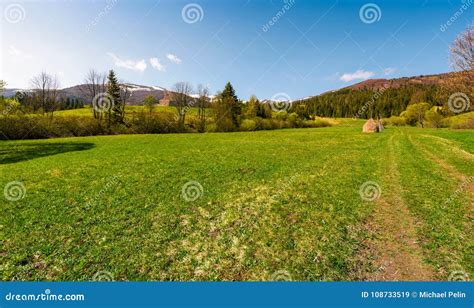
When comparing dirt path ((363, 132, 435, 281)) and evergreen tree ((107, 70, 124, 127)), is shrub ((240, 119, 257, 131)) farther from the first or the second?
dirt path ((363, 132, 435, 281))

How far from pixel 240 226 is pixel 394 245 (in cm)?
486

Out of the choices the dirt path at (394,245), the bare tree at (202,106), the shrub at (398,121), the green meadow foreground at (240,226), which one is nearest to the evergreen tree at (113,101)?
the bare tree at (202,106)

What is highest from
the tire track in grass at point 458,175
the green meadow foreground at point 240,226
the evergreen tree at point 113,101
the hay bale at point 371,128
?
the evergreen tree at point 113,101

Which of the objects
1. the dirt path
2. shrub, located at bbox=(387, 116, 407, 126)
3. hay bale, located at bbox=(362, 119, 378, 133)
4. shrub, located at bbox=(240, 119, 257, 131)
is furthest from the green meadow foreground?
shrub, located at bbox=(387, 116, 407, 126)

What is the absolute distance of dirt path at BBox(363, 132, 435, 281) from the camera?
675cm

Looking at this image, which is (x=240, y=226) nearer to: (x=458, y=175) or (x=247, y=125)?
(x=458, y=175)

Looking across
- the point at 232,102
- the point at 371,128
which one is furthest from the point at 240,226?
the point at 232,102

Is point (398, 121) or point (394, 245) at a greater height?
point (398, 121)

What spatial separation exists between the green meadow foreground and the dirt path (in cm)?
3

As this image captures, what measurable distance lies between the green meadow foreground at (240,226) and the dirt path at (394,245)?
0.11ft

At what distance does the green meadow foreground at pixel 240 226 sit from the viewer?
276 inches

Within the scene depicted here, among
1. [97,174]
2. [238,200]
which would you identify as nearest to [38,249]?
[238,200]

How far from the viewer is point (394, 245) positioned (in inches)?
317

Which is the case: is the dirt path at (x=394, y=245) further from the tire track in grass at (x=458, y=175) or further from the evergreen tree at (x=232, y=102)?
the evergreen tree at (x=232, y=102)
